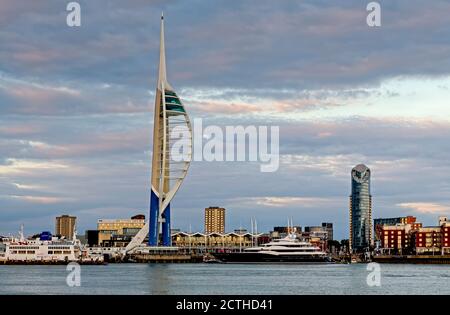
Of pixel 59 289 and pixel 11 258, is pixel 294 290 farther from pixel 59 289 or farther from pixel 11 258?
pixel 11 258

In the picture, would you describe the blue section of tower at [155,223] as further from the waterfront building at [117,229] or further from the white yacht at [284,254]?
the waterfront building at [117,229]

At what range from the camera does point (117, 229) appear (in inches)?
7210

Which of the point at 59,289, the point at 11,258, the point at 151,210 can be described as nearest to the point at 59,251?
the point at 11,258

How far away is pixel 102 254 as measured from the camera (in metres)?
124

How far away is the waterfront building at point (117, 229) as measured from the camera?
574 ft

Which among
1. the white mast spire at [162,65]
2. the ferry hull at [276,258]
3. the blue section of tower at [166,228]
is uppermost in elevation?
the white mast spire at [162,65]

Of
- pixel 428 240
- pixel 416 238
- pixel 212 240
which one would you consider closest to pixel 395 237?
pixel 416 238

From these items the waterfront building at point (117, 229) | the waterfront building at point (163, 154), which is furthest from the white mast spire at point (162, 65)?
the waterfront building at point (117, 229)

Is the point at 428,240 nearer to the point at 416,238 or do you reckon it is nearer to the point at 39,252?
the point at 416,238

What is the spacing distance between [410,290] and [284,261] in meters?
57.3

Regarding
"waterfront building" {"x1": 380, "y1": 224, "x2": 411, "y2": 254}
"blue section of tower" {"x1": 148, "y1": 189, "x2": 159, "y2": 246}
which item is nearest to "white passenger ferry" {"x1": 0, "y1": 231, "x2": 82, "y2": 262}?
"blue section of tower" {"x1": 148, "y1": 189, "x2": 159, "y2": 246}

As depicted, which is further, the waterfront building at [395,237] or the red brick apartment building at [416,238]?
the waterfront building at [395,237]

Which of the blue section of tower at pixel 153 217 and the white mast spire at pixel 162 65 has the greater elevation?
the white mast spire at pixel 162 65
